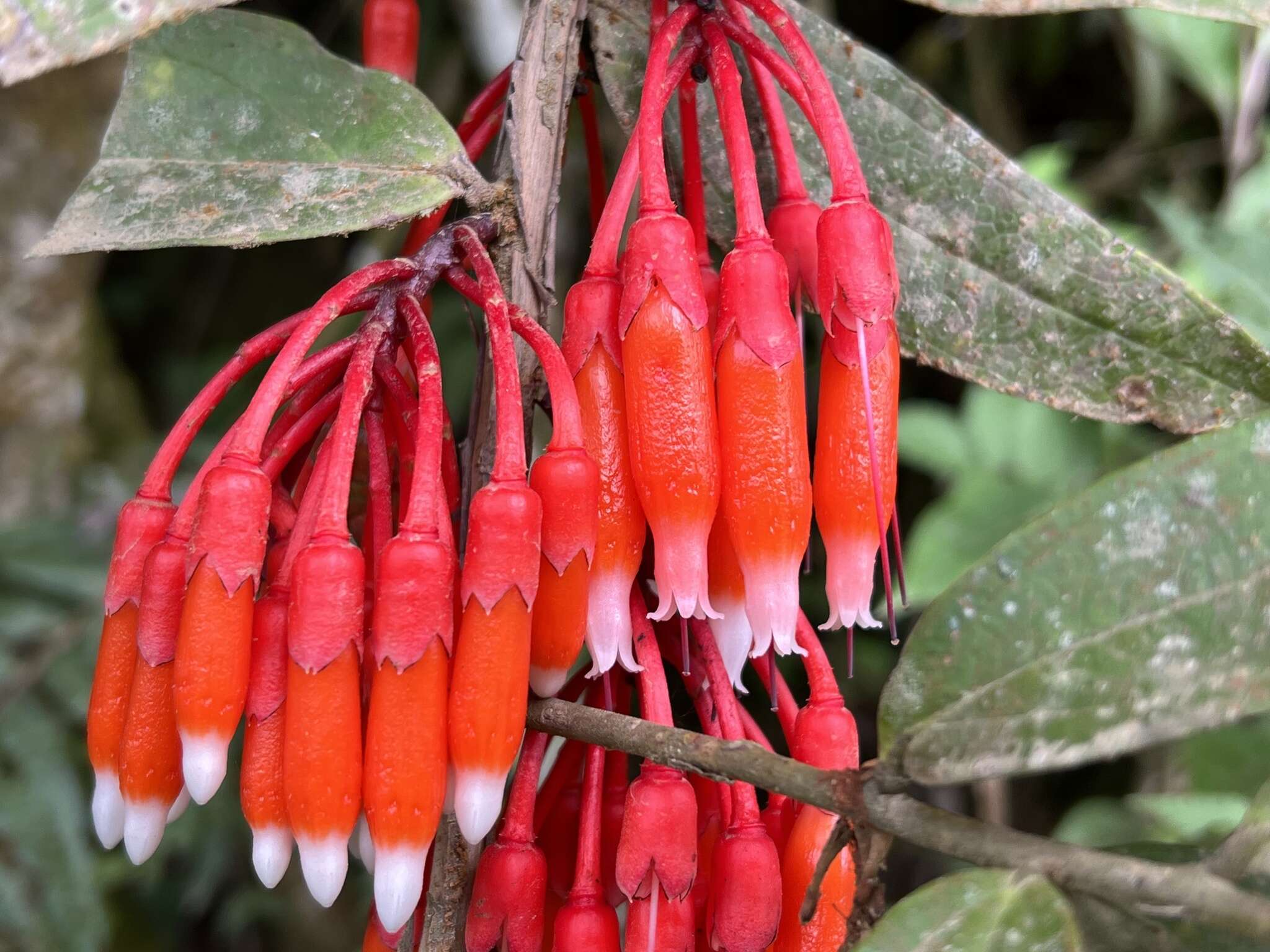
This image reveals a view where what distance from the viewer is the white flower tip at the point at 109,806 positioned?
2.14 feet

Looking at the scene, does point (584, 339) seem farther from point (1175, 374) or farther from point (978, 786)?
point (978, 786)

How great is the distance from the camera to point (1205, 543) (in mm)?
483

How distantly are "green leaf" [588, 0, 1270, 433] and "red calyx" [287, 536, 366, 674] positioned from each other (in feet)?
1.21

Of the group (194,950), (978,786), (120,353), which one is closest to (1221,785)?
(978,786)

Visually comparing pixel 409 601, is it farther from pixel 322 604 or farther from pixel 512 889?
pixel 512 889

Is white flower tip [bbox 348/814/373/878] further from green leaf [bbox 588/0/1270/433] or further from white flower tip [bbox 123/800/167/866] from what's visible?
green leaf [bbox 588/0/1270/433]

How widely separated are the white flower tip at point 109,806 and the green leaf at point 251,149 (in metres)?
0.30

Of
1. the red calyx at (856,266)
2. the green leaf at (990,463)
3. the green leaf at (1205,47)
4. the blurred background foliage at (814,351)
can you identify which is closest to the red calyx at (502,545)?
the red calyx at (856,266)

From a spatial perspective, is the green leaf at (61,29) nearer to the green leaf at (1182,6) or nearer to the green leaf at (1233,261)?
the green leaf at (1182,6)

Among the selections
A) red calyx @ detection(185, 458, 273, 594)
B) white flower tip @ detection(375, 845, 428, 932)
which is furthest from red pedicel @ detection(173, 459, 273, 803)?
white flower tip @ detection(375, 845, 428, 932)

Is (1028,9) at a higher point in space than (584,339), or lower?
higher

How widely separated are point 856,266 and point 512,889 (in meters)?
0.40

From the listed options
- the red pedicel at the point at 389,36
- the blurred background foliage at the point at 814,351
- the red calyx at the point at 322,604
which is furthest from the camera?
the blurred background foliage at the point at 814,351

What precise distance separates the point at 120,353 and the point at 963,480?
2.52 m
